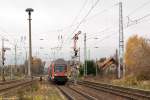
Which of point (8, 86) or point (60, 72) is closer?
point (8, 86)

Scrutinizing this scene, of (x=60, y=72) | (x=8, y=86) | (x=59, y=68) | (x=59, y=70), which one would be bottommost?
(x=8, y=86)

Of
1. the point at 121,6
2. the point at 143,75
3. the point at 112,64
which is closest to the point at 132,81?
the point at 143,75

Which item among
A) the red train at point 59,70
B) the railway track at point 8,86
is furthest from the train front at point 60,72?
the railway track at point 8,86

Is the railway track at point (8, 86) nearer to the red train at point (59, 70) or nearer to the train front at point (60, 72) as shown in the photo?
the red train at point (59, 70)

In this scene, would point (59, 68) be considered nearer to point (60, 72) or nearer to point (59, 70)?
point (59, 70)

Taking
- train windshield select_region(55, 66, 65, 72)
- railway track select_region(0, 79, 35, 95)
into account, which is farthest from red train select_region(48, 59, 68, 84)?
railway track select_region(0, 79, 35, 95)

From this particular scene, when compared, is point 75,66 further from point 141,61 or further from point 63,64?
point 141,61

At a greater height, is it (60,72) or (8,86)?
(60,72)

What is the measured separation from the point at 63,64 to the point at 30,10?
22540mm

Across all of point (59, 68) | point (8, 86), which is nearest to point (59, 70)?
point (59, 68)

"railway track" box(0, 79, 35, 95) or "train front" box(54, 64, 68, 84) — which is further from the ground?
"train front" box(54, 64, 68, 84)

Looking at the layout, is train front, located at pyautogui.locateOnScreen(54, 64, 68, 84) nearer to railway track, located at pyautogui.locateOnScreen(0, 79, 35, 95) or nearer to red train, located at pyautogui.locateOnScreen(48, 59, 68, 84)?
red train, located at pyautogui.locateOnScreen(48, 59, 68, 84)

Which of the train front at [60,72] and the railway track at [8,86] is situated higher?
the train front at [60,72]

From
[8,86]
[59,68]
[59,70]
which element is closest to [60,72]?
[59,70]
